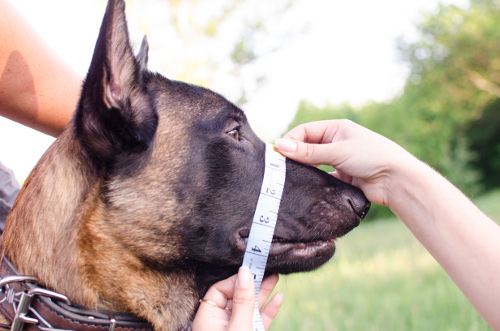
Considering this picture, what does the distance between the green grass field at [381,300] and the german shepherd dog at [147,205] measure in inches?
28.6

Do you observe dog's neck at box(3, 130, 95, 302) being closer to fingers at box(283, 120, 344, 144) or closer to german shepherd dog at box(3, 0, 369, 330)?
german shepherd dog at box(3, 0, 369, 330)

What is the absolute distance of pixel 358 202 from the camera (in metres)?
2.43

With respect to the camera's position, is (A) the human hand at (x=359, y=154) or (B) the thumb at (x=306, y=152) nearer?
(A) the human hand at (x=359, y=154)

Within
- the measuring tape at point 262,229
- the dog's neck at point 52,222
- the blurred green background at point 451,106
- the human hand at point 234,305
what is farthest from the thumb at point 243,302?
the blurred green background at point 451,106

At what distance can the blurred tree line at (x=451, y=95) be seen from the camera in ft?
120

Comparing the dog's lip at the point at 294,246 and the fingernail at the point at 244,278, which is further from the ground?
the dog's lip at the point at 294,246

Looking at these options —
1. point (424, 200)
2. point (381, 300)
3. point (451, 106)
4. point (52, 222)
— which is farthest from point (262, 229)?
point (451, 106)

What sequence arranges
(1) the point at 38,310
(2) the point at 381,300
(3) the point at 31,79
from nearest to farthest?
(1) the point at 38,310 < (3) the point at 31,79 < (2) the point at 381,300

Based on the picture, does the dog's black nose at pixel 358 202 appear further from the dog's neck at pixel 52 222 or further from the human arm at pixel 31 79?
the human arm at pixel 31 79

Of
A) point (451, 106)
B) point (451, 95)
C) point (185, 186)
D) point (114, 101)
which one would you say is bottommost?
point (185, 186)

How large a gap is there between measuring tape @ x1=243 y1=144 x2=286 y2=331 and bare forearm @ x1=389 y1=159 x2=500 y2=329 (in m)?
0.62

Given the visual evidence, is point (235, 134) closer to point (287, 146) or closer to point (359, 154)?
point (287, 146)

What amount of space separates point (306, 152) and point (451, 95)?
4041 centimetres

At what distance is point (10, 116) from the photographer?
8.75 feet
